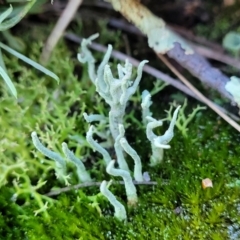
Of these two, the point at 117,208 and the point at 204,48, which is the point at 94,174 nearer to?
the point at 117,208

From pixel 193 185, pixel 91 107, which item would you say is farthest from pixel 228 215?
pixel 91 107

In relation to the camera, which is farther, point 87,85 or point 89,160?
point 87,85

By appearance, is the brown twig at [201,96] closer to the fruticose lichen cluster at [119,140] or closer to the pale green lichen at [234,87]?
the pale green lichen at [234,87]

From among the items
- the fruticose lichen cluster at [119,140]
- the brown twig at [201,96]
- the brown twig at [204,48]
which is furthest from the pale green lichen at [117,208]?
the brown twig at [204,48]

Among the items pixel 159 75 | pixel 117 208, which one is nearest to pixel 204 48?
pixel 159 75

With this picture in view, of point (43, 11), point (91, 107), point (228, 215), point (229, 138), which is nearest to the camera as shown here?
point (228, 215)

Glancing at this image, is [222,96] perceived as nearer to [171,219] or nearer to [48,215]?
[171,219]

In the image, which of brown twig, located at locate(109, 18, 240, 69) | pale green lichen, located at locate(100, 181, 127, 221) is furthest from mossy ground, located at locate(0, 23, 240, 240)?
brown twig, located at locate(109, 18, 240, 69)

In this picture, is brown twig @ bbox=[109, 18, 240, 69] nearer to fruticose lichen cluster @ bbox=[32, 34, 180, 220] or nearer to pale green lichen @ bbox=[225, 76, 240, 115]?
pale green lichen @ bbox=[225, 76, 240, 115]
